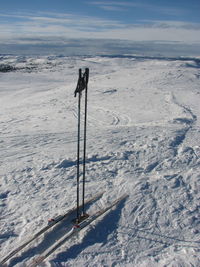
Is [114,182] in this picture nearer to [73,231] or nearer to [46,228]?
[73,231]

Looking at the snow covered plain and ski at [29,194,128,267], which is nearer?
ski at [29,194,128,267]

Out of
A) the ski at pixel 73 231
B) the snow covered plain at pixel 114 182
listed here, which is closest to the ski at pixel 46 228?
the snow covered plain at pixel 114 182

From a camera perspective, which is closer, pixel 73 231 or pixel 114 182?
pixel 73 231

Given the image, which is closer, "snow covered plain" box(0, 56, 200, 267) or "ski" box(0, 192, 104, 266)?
"ski" box(0, 192, 104, 266)

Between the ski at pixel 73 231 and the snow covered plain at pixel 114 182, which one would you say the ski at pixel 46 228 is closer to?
the snow covered plain at pixel 114 182

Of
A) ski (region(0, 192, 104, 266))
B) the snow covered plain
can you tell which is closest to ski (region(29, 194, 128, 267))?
the snow covered plain

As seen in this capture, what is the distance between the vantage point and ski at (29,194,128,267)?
470 cm

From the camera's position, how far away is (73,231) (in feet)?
17.3

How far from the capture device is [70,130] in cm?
1171

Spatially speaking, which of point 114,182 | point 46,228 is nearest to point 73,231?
point 46,228

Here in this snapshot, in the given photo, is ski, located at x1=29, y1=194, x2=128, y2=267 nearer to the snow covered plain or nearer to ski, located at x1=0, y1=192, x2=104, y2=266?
the snow covered plain

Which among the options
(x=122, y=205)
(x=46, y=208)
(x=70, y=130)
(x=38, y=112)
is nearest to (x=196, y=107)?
(x=70, y=130)

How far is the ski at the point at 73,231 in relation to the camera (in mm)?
4703

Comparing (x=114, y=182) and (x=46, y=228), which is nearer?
(x=46, y=228)
